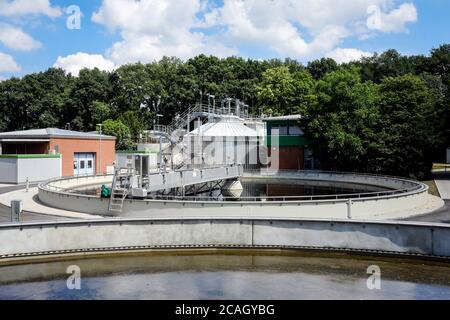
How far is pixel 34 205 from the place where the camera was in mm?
29656

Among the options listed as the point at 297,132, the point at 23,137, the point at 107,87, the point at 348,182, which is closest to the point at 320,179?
the point at 348,182

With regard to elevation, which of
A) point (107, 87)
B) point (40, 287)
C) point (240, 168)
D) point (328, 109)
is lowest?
point (40, 287)

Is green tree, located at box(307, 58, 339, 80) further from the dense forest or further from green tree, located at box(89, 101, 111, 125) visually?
green tree, located at box(89, 101, 111, 125)

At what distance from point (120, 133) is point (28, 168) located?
30278mm

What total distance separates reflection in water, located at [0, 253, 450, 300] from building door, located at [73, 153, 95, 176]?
38.2m

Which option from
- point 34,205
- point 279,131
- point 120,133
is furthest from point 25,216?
point 120,133

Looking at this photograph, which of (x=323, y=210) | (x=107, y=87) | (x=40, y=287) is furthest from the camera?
(x=107, y=87)

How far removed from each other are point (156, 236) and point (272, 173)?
36317 mm

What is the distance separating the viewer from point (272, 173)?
52.8 m

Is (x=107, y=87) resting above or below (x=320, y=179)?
above

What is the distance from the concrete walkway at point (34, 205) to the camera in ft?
85.8

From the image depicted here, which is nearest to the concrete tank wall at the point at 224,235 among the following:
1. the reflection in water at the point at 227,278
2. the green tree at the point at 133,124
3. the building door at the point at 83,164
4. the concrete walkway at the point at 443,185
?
the reflection in water at the point at 227,278

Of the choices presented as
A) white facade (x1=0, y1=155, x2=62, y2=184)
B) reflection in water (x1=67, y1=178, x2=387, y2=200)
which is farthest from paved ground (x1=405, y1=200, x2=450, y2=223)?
white facade (x1=0, y1=155, x2=62, y2=184)
